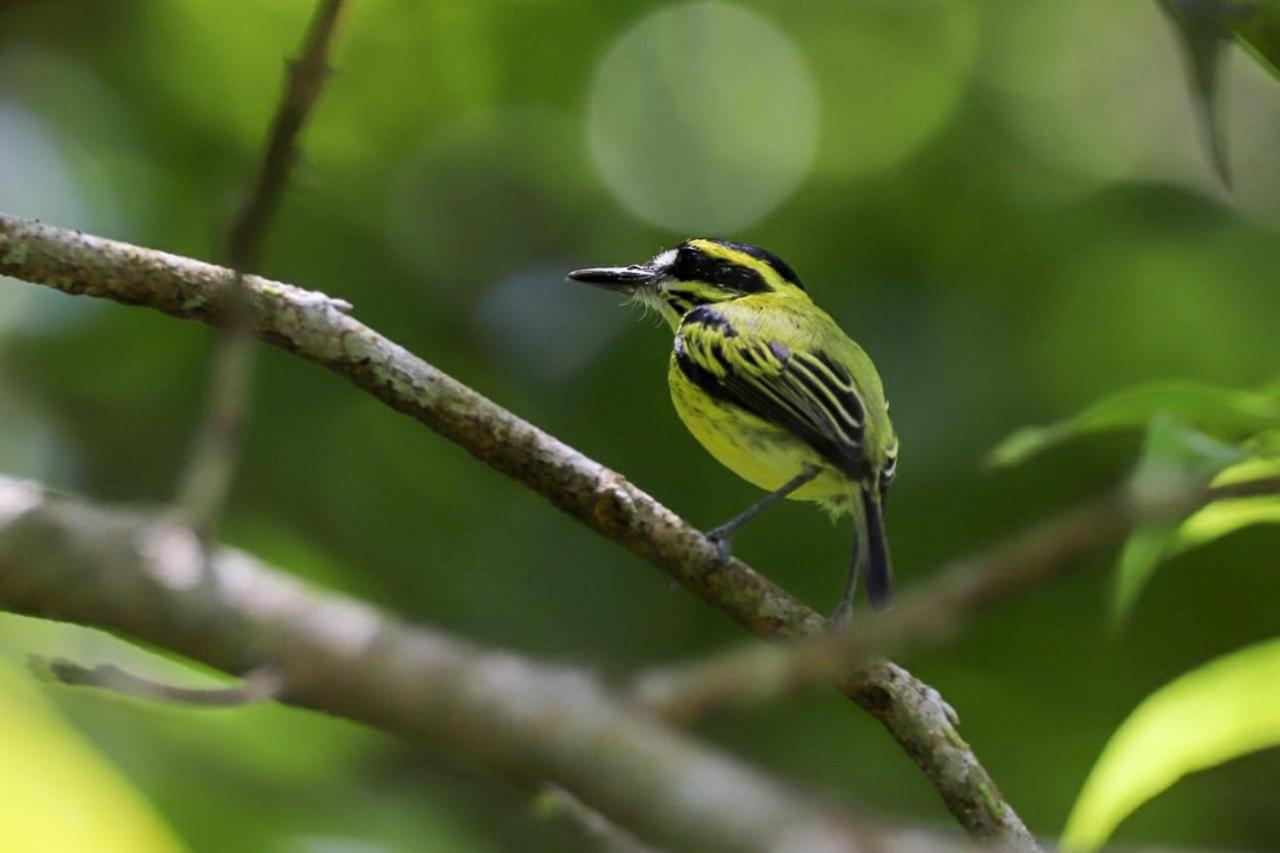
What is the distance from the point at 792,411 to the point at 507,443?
1126mm

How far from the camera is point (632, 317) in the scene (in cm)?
609

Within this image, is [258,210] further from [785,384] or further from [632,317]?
[632,317]

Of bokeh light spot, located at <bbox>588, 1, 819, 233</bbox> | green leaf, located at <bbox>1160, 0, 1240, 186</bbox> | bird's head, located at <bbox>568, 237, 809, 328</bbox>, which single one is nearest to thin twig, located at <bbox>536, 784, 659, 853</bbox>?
green leaf, located at <bbox>1160, 0, 1240, 186</bbox>

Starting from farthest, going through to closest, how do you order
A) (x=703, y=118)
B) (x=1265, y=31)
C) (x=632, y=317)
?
(x=703, y=118)
(x=632, y=317)
(x=1265, y=31)

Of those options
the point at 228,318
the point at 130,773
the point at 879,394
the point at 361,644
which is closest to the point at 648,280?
the point at 879,394

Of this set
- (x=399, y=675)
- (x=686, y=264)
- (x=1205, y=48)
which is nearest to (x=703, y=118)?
(x=686, y=264)

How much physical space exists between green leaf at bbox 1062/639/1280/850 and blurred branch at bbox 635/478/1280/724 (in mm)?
1052

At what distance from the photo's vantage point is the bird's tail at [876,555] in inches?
123

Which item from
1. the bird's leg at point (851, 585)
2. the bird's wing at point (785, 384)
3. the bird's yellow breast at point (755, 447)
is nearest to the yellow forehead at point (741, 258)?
the bird's wing at point (785, 384)

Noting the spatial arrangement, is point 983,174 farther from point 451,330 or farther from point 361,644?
point 361,644

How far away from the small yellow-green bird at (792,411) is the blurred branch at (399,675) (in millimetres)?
2001

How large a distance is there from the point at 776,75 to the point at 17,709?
5.84 m

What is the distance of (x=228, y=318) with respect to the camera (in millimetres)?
1430

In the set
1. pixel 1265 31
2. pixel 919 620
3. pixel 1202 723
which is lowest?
pixel 919 620
